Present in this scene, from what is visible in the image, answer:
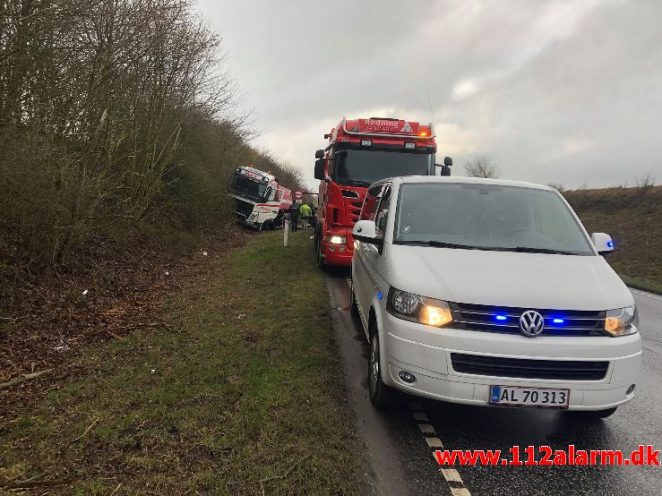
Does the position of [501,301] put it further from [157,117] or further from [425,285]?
[157,117]

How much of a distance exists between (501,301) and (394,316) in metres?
0.79

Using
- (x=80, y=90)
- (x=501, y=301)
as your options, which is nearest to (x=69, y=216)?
(x=80, y=90)

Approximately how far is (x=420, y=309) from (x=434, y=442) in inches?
43.5

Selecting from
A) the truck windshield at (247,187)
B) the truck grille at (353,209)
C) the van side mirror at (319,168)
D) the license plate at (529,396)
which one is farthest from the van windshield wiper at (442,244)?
the truck windshield at (247,187)

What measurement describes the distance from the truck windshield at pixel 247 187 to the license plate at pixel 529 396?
2225 centimetres

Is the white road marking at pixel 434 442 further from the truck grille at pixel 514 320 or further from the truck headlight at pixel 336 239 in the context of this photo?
the truck headlight at pixel 336 239

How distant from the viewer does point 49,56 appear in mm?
7750

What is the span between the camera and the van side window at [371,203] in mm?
6031

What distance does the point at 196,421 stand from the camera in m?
3.63

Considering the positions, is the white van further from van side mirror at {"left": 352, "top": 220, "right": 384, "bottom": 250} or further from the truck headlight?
the truck headlight

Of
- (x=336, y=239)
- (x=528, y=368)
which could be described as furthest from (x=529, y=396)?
(x=336, y=239)

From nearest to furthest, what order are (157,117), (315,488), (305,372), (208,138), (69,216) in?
1. (315,488)
2. (305,372)
3. (69,216)
4. (157,117)
5. (208,138)

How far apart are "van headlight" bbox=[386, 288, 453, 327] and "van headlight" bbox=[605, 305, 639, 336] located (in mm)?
1149

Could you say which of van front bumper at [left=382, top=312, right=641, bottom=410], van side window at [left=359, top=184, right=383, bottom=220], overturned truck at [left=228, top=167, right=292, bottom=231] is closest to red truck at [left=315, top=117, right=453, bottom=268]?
van side window at [left=359, top=184, right=383, bottom=220]
